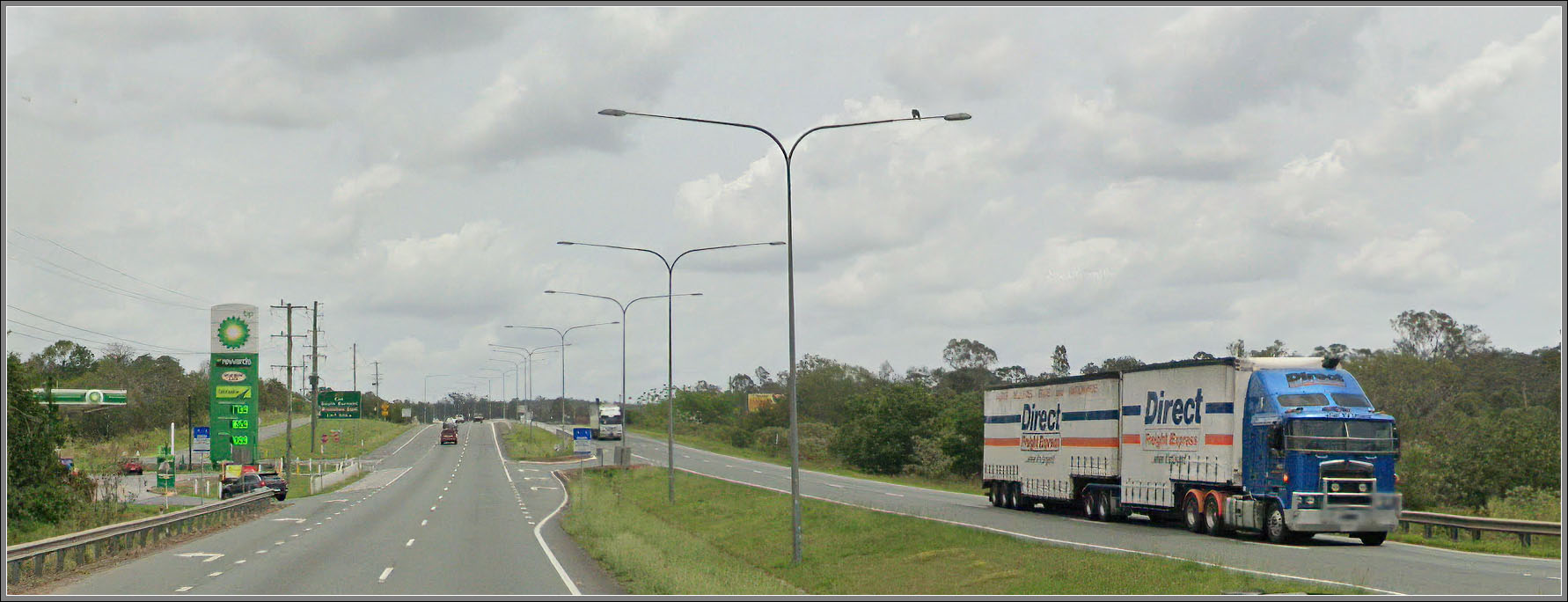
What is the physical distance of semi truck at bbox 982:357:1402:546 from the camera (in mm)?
27516

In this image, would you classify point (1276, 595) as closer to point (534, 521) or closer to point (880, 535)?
point (880, 535)

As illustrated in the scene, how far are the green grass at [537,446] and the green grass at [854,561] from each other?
61.0 metres

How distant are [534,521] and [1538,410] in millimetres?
39077

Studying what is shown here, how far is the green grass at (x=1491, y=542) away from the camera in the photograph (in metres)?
26.6

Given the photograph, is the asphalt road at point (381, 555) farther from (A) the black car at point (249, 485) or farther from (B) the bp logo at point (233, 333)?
(B) the bp logo at point (233, 333)

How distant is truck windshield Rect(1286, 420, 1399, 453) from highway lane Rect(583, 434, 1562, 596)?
2.15m

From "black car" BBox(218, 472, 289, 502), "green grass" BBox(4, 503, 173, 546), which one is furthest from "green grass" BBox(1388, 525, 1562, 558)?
"black car" BBox(218, 472, 289, 502)

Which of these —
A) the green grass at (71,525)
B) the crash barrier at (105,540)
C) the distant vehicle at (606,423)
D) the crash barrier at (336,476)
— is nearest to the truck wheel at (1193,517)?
the crash barrier at (105,540)

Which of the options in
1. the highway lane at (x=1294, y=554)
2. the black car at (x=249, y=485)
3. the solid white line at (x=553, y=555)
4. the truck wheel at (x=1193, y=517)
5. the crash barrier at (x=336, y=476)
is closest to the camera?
the highway lane at (x=1294, y=554)

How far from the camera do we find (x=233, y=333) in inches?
3273

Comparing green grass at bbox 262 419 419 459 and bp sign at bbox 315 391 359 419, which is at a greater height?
bp sign at bbox 315 391 359 419

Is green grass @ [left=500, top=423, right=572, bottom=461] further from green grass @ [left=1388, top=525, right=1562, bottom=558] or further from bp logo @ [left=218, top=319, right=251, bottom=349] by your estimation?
green grass @ [left=1388, top=525, right=1562, bottom=558]

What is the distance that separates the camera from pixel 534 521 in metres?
42.5

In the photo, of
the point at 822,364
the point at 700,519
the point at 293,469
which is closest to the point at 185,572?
the point at 700,519
